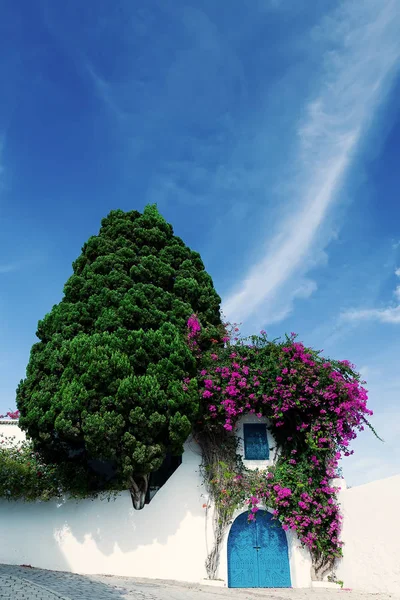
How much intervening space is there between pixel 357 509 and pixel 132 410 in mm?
5681

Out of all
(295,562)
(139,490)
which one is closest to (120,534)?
(139,490)

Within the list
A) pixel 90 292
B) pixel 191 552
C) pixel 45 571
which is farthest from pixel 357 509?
pixel 90 292

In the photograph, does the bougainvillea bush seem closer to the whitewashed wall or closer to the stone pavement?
the whitewashed wall

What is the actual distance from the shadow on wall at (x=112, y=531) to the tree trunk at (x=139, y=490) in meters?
0.26

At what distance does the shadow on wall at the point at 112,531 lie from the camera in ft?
34.8

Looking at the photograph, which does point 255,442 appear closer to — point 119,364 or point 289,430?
point 289,430

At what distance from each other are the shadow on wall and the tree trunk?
0.87 ft

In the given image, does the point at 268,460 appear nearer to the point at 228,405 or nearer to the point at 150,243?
A: the point at 228,405

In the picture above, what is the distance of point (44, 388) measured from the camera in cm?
1066

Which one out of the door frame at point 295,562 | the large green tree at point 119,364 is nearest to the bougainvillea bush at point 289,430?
the door frame at point 295,562

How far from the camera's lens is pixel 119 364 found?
33.0 ft

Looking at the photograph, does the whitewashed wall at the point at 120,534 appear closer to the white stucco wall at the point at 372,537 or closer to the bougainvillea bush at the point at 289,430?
the bougainvillea bush at the point at 289,430

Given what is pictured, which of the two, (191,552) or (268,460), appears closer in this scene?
(191,552)

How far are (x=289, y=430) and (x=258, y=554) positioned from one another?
9.94 feet
